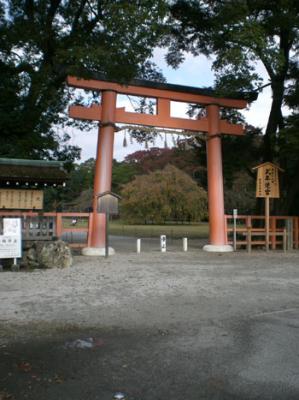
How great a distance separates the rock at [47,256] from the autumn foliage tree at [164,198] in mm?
27268

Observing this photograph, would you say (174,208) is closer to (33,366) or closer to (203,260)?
(203,260)

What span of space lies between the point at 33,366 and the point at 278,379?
2.30m

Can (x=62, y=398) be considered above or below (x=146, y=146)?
below

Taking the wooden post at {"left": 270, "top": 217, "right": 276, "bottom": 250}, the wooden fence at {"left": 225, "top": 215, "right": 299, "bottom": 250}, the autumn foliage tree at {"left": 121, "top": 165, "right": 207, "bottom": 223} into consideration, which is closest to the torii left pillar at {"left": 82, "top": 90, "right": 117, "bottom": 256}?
the wooden fence at {"left": 225, "top": 215, "right": 299, "bottom": 250}

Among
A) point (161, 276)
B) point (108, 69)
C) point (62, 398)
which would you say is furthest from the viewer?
point (161, 276)

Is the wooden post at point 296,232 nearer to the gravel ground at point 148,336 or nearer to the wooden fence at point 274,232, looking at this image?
the wooden fence at point 274,232

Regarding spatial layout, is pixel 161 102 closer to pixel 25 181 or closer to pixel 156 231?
pixel 25 181

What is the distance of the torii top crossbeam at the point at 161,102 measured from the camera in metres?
15.5

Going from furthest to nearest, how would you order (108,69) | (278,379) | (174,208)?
1. (174,208)
2. (108,69)
3. (278,379)

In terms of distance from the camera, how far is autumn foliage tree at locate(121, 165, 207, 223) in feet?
127

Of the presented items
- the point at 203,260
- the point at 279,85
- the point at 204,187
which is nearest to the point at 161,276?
the point at 203,260

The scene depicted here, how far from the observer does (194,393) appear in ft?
12.2

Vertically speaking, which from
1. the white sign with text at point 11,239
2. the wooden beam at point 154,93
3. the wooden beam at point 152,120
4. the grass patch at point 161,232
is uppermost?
the wooden beam at point 154,93

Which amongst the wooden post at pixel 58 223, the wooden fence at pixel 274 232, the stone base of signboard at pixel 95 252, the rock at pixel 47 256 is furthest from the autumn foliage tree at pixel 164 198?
the rock at pixel 47 256
